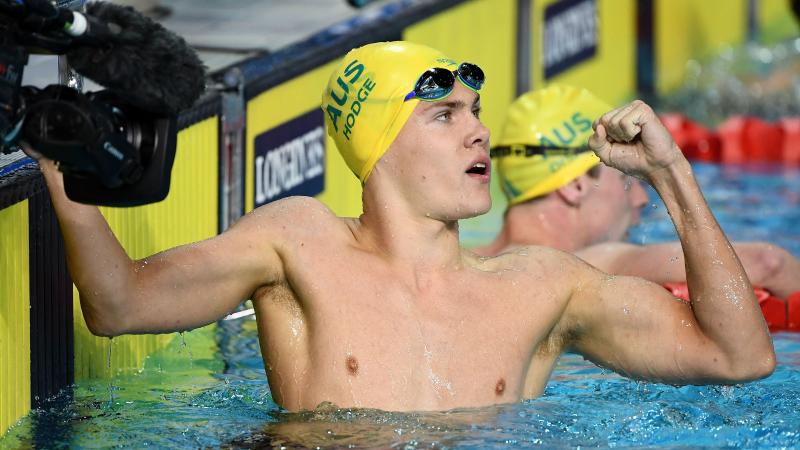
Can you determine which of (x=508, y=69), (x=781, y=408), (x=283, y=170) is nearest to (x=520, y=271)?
(x=781, y=408)

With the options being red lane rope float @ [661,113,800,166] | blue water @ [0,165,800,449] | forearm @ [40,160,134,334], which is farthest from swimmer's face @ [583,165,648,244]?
red lane rope float @ [661,113,800,166]

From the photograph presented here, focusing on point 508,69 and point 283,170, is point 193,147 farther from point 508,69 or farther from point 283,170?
point 508,69

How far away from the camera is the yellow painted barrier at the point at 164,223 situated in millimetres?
3715

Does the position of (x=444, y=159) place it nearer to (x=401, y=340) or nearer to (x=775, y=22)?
(x=401, y=340)

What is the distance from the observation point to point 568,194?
4.54 metres

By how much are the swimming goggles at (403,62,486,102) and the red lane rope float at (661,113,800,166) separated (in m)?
4.71

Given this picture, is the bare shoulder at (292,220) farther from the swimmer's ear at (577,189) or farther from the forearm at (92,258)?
the swimmer's ear at (577,189)

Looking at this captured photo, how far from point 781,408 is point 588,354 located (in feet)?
1.72

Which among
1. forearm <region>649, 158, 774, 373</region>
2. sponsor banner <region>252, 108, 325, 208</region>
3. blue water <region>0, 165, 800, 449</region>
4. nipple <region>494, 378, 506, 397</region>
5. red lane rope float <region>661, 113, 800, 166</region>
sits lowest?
blue water <region>0, 165, 800, 449</region>

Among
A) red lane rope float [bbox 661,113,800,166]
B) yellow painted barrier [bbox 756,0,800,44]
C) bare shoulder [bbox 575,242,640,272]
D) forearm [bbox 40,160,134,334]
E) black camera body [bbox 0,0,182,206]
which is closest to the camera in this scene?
black camera body [bbox 0,0,182,206]

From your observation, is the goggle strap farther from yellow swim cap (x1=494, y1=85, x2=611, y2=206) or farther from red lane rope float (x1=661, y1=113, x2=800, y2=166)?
Answer: red lane rope float (x1=661, y1=113, x2=800, y2=166)

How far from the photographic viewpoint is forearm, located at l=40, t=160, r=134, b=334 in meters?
2.65

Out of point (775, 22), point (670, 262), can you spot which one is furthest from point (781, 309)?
point (775, 22)

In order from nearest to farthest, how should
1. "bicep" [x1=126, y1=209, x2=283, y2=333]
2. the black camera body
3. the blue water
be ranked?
the black camera body
"bicep" [x1=126, y1=209, x2=283, y2=333]
the blue water
